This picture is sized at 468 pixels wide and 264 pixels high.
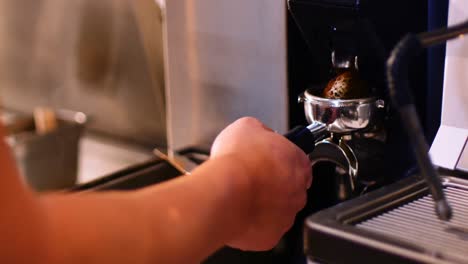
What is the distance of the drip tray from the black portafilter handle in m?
0.10

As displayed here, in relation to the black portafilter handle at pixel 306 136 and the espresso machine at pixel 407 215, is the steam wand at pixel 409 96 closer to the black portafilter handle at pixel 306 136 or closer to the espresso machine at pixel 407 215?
the espresso machine at pixel 407 215

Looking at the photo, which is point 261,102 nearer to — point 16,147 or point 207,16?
point 207,16

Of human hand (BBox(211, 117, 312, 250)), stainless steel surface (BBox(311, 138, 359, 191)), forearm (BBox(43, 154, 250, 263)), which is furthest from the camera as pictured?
stainless steel surface (BBox(311, 138, 359, 191))

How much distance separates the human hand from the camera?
1.94 feet

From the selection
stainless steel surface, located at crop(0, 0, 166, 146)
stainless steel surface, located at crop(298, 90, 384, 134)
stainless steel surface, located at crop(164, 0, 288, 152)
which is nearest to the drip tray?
stainless steel surface, located at crop(298, 90, 384, 134)

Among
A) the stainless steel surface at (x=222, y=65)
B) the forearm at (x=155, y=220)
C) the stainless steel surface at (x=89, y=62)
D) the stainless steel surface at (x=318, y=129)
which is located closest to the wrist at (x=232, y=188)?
the forearm at (x=155, y=220)

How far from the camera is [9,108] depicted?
5.44ft

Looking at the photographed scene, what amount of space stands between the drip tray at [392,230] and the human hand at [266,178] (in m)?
0.06

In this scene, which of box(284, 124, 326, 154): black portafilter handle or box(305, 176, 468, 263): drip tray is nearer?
box(305, 176, 468, 263): drip tray

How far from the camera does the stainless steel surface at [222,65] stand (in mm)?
804

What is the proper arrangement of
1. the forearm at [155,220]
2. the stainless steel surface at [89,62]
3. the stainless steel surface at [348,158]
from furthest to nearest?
1. the stainless steel surface at [89,62]
2. the stainless steel surface at [348,158]
3. the forearm at [155,220]

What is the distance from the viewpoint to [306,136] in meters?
0.66

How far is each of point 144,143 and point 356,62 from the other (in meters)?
0.71

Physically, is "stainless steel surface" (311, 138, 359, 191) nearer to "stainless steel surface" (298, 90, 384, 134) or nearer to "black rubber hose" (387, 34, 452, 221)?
"stainless steel surface" (298, 90, 384, 134)
